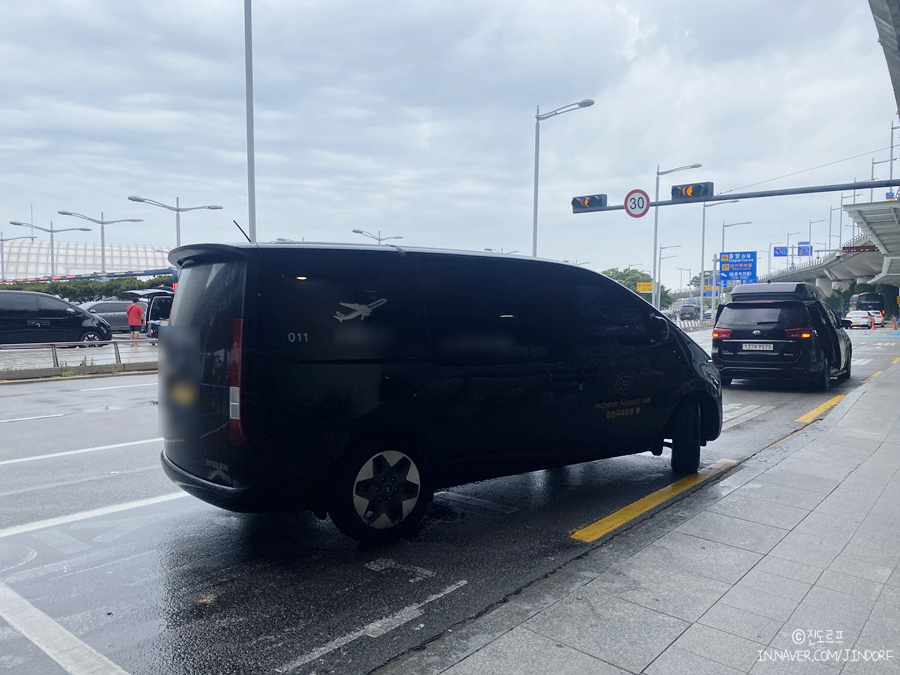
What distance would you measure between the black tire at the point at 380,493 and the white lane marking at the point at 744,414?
5529 mm

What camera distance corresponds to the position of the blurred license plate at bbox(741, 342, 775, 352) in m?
12.2

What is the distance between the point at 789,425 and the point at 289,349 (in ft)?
24.1

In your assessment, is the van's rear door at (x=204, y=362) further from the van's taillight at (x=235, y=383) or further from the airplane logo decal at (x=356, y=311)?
the airplane logo decal at (x=356, y=311)

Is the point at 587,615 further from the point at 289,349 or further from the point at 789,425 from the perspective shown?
the point at 789,425

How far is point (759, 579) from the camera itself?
378cm

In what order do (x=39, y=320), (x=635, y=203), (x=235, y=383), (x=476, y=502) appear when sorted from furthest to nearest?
(x=635, y=203) < (x=39, y=320) < (x=476, y=502) < (x=235, y=383)

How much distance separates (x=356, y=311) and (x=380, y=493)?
1.15m

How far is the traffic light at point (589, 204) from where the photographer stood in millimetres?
24672

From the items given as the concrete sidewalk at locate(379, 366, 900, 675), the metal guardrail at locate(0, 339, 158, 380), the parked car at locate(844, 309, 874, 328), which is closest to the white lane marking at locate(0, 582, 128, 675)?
the concrete sidewalk at locate(379, 366, 900, 675)

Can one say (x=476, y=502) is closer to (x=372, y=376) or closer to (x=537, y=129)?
(x=372, y=376)

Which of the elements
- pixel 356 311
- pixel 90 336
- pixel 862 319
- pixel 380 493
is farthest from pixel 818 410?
pixel 862 319

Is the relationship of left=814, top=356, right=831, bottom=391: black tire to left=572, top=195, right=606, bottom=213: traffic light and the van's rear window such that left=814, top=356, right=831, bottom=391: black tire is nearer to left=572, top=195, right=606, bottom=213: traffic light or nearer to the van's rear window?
the van's rear window

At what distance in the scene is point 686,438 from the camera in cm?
613

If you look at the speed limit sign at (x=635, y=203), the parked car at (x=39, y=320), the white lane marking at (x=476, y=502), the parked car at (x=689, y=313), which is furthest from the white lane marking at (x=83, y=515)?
the parked car at (x=689, y=313)
